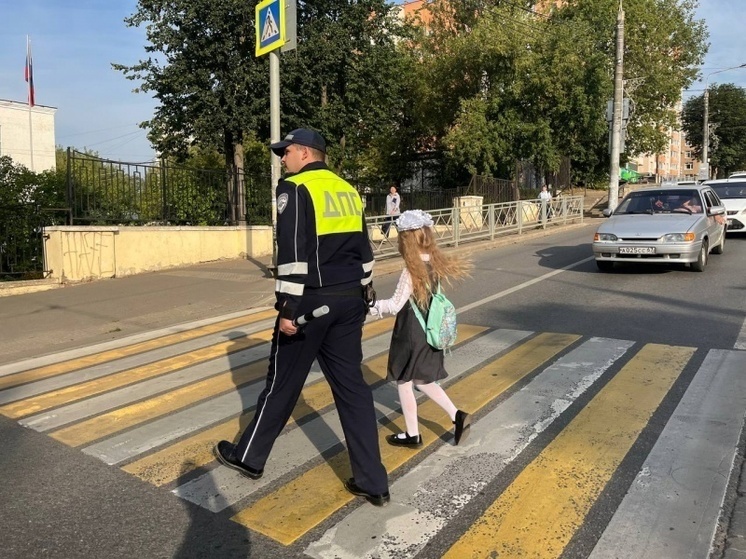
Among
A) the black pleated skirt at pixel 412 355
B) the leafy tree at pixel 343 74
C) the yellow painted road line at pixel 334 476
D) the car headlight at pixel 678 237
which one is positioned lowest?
the yellow painted road line at pixel 334 476

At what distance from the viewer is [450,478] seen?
145 inches

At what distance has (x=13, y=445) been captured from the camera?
4.38 m

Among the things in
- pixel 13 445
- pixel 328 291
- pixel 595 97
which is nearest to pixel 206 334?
pixel 13 445

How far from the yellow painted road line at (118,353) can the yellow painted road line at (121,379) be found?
660 millimetres

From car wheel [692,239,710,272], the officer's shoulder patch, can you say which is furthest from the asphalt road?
car wheel [692,239,710,272]

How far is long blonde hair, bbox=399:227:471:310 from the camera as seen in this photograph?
13.1 ft

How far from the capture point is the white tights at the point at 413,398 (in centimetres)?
406

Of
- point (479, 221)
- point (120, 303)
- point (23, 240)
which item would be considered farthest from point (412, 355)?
point (479, 221)

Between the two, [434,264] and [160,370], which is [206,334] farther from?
[434,264]

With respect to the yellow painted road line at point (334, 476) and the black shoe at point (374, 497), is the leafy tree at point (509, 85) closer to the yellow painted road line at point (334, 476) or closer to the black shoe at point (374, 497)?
the yellow painted road line at point (334, 476)

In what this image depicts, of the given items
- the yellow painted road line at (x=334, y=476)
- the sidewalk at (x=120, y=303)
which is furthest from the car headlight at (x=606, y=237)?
the yellow painted road line at (x=334, y=476)

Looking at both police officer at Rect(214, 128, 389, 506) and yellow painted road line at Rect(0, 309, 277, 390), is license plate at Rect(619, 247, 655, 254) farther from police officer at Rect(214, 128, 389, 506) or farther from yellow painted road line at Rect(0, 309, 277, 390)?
police officer at Rect(214, 128, 389, 506)

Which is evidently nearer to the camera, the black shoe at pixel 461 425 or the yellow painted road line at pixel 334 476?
the yellow painted road line at pixel 334 476

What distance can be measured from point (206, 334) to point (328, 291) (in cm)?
505
